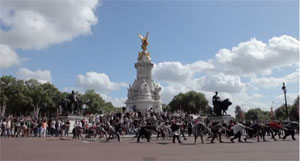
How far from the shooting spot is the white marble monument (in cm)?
6731

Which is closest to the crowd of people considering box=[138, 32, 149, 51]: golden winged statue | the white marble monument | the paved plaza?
the paved plaza

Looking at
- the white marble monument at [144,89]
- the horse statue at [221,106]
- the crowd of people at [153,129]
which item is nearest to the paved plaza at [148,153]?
the crowd of people at [153,129]

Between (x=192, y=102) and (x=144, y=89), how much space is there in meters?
50.5

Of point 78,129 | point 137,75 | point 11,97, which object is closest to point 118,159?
point 78,129

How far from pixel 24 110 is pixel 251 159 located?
81776mm

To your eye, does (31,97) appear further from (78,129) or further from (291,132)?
(291,132)

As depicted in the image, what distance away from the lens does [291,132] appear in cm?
2083

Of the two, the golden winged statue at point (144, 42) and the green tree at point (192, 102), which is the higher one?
the golden winged statue at point (144, 42)

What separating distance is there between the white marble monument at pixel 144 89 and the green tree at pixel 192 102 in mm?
41794

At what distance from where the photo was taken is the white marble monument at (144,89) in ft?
221

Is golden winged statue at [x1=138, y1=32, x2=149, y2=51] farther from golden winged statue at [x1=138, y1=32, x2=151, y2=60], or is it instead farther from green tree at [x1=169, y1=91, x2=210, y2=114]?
green tree at [x1=169, y1=91, x2=210, y2=114]

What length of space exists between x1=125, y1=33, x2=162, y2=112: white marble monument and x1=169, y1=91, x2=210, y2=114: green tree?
4179 centimetres

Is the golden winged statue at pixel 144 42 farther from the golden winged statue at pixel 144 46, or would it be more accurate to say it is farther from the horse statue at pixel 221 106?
the horse statue at pixel 221 106

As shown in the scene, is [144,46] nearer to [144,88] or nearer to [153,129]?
[144,88]
